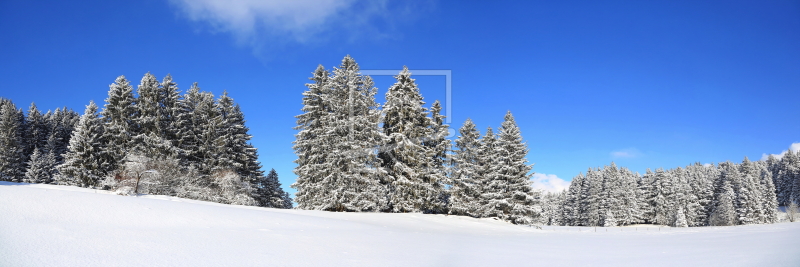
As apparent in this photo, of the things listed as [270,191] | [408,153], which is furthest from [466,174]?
[270,191]

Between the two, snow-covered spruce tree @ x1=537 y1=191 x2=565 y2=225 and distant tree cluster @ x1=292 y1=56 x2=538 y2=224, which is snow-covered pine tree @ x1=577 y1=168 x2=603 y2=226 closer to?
snow-covered spruce tree @ x1=537 y1=191 x2=565 y2=225

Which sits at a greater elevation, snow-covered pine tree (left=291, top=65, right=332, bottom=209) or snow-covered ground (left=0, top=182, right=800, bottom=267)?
snow-covered pine tree (left=291, top=65, right=332, bottom=209)

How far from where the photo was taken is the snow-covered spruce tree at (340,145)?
25656mm

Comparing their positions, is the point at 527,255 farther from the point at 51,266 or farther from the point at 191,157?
the point at 191,157

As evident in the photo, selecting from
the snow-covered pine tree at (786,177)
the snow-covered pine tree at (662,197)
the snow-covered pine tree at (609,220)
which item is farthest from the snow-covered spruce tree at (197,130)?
the snow-covered pine tree at (786,177)

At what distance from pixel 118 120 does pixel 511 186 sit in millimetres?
31088

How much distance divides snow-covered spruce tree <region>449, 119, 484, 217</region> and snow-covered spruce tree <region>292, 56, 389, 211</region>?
25.9 feet

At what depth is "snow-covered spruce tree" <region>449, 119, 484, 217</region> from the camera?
105 ft

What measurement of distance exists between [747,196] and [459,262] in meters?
66.5

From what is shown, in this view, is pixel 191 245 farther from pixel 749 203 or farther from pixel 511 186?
pixel 749 203

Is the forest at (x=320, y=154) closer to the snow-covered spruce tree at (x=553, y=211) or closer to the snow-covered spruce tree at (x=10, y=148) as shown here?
the snow-covered spruce tree at (x=10, y=148)

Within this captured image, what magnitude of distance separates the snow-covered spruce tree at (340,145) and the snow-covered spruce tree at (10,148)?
30.9 metres

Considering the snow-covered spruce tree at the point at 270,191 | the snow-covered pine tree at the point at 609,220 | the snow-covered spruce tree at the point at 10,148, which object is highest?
the snow-covered spruce tree at the point at 10,148

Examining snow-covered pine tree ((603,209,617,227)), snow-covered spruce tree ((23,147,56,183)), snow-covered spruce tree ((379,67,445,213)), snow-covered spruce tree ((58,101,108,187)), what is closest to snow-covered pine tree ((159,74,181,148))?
snow-covered spruce tree ((58,101,108,187))
